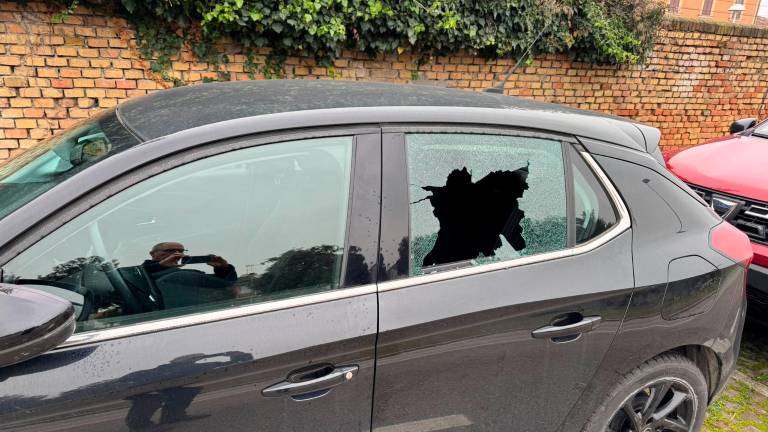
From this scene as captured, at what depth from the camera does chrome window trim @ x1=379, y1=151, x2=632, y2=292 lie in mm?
1545

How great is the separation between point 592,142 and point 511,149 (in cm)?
35

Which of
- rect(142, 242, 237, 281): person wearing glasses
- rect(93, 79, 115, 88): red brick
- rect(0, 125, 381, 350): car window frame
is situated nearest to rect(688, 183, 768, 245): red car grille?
rect(0, 125, 381, 350): car window frame

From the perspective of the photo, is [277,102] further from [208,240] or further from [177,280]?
[177,280]

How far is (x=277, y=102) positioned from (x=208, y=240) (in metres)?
0.53

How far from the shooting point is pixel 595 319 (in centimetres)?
179

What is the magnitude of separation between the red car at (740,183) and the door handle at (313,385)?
2.90 meters

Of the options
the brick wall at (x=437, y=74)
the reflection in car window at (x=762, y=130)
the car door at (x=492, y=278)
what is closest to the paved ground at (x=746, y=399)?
the car door at (x=492, y=278)

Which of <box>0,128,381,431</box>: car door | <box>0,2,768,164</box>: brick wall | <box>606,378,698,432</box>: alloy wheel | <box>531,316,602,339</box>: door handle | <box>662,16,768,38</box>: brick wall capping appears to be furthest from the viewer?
<box>662,16,768,38</box>: brick wall capping

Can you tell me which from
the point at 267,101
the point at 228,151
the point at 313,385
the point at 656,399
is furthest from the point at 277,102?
the point at 656,399

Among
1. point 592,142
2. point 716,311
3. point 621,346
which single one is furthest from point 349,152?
point 716,311

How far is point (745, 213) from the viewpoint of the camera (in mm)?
3350

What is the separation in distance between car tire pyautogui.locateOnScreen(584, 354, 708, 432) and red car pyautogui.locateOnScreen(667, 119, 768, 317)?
4.16ft

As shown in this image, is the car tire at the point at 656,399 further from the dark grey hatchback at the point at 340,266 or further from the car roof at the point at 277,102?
the car roof at the point at 277,102

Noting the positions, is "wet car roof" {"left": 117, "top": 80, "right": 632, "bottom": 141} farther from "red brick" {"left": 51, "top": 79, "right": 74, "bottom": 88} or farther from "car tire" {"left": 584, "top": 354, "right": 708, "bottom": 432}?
"red brick" {"left": 51, "top": 79, "right": 74, "bottom": 88}
